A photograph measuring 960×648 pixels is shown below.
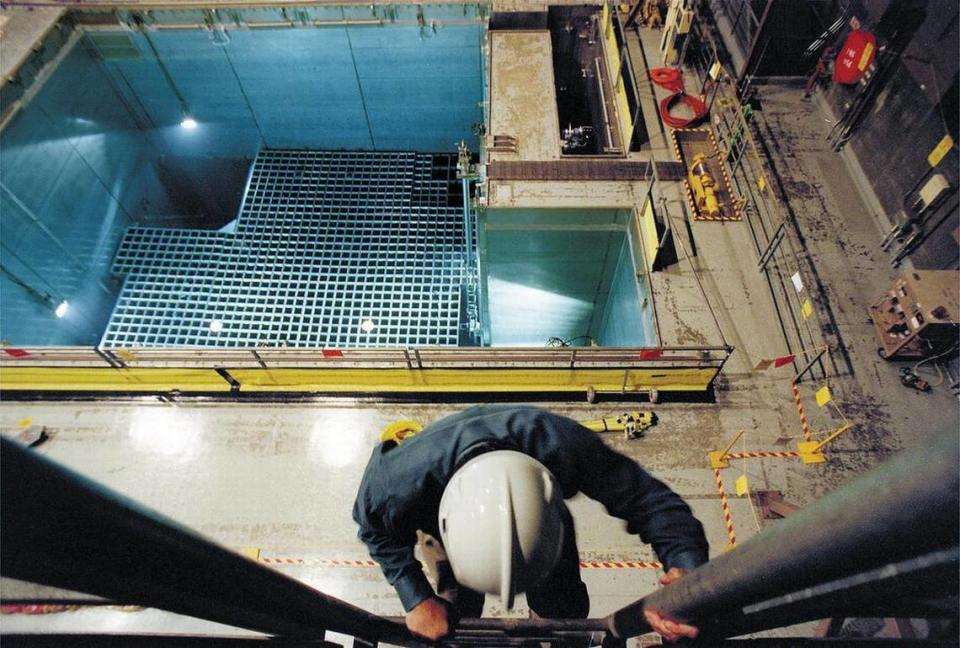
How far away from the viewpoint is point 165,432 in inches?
225

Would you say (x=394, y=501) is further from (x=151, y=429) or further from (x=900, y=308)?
(x=900, y=308)

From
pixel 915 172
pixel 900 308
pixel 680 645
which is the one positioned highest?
pixel 915 172

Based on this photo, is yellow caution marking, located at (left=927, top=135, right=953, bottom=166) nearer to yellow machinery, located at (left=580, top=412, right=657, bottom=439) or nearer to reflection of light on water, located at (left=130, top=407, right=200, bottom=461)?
yellow machinery, located at (left=580, top=412, right=657, bottom=439)

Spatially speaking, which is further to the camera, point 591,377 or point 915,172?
point 915,172

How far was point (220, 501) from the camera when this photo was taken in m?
5.29

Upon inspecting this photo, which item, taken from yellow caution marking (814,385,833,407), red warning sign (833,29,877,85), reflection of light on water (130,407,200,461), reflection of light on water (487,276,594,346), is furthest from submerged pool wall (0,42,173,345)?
red warning sign (833,29,877,85)

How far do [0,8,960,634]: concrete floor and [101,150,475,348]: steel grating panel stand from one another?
3.45 meters

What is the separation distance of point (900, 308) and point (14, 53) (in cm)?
1444

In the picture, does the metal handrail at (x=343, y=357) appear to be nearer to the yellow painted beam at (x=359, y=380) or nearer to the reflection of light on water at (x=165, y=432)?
the yellow painted beam at (x=359, y=380)

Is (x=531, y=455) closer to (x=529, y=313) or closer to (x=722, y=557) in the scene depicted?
(x=722, y=557)

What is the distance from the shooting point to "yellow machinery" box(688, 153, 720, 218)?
23.8 ft

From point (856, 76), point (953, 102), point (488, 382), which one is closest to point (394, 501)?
point (488, 382)

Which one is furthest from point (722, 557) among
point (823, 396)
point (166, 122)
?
point (166, 122)

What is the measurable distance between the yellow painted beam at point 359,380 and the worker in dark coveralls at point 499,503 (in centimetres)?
273
